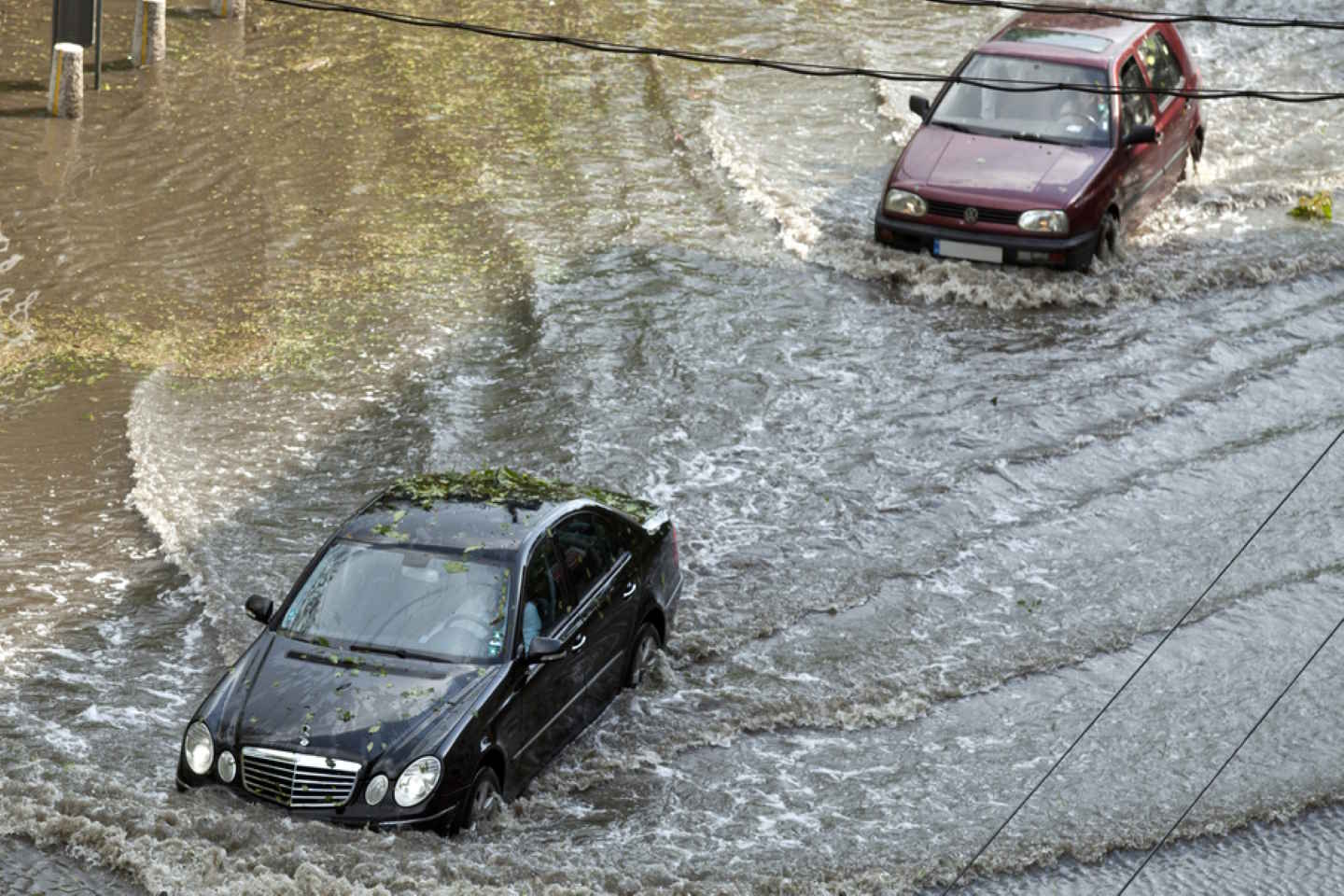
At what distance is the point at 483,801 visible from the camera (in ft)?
29.6

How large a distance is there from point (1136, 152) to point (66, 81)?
11.9 m

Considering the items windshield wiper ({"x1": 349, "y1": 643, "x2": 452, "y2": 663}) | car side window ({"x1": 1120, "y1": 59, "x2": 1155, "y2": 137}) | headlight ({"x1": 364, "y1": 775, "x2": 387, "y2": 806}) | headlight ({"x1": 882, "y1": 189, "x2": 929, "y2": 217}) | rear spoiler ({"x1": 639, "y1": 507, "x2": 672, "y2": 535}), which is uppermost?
car side window ({"x1": 1120, "y1": 59, "x2": 1155, "y2": 137})

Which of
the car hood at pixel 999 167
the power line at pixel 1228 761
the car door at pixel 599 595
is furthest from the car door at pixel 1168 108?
the car door at pixel 599 595

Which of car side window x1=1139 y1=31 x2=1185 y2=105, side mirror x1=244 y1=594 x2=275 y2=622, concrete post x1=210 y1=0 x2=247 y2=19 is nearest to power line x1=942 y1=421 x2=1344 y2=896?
side mirror x1=244 y1=594 x2=275 y2=622

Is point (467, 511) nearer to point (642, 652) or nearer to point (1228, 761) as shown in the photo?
point (642, 652)

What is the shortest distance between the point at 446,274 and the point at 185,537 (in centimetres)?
548

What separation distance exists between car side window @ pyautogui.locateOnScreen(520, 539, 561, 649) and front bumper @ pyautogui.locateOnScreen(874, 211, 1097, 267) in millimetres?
8063

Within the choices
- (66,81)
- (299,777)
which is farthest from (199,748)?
(66,81)

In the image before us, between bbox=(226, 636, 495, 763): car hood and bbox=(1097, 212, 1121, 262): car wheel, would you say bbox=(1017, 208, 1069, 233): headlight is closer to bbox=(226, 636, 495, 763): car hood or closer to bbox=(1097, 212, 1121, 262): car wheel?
bbox=(1097, 212, 1121, 262): car wheel

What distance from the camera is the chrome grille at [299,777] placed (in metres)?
8.60

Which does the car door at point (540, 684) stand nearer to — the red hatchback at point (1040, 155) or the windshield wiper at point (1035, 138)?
the red hatchback at point (1040, 155)

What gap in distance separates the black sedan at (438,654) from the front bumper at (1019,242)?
22.8ft

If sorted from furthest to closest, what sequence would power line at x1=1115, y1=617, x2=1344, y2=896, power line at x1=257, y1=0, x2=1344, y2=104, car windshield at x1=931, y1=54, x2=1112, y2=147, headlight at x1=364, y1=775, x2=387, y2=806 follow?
car windshield at x1=931, y1=54, x2=1112, y2=147, power line at x1=257, y1=0, x2=1344, y2=104, power line at x1=1115, y1=617, x2=1344, y2=896, headlight at x1=364, y1=775, x2=387, y2=806

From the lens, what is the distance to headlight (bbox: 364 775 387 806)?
8562 mm
